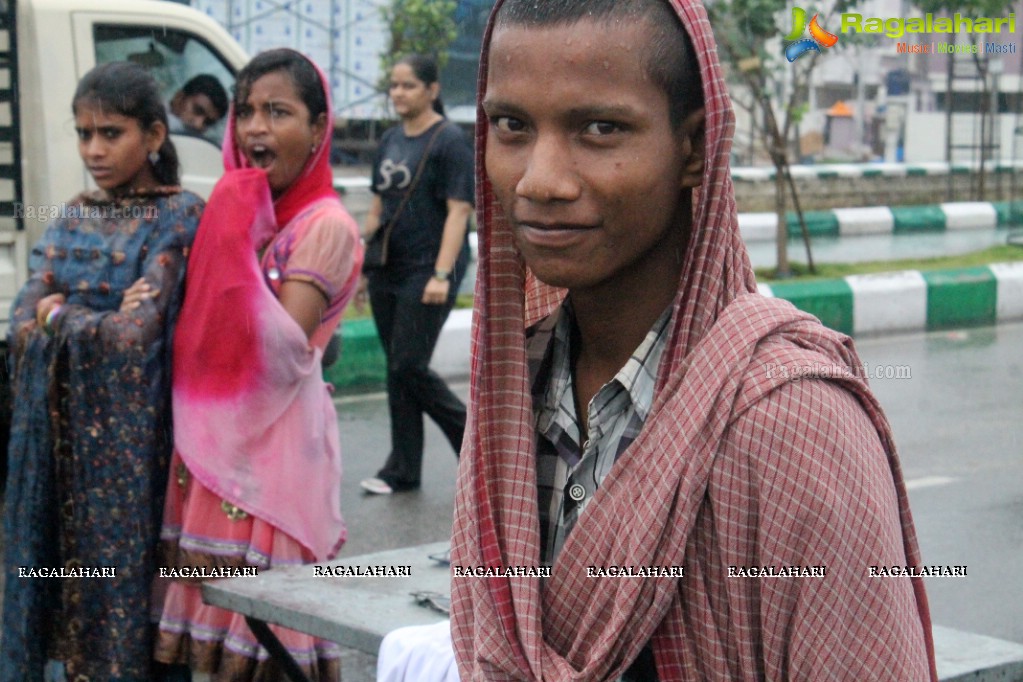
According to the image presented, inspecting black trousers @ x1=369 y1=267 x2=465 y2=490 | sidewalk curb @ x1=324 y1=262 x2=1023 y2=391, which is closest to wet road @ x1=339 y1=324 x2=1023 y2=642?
black trousers @ x1=369 y1=267 x2=465 y2=490

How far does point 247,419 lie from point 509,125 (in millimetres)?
2058

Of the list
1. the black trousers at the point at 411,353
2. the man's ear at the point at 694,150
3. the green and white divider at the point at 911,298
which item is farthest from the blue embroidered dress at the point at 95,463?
the green and white divider at the point at 911,298

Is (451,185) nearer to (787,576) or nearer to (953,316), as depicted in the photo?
(787,576)

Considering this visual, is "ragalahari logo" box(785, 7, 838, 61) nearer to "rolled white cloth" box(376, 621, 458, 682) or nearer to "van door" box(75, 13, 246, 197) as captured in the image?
"van door" box(75, 13, 246, 197)

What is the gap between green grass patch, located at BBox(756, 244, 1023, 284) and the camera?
12.0 metres

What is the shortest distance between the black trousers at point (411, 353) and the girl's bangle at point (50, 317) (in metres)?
2.48

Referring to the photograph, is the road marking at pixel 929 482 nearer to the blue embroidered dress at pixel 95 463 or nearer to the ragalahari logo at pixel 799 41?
the blue embroidered dress at pixel 95 463

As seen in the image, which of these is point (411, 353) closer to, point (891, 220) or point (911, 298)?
point (911, 298)

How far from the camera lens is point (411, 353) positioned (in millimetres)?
5668

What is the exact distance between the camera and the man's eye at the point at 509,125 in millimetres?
1359

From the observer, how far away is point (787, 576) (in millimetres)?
1207

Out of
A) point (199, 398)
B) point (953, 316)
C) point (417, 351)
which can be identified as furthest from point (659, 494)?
point (953, 316)

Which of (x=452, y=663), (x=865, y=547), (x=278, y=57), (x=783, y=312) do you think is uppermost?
(x=278, y=57)

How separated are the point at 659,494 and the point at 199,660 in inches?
89.7
